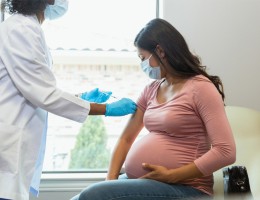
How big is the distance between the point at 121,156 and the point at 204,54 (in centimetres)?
87

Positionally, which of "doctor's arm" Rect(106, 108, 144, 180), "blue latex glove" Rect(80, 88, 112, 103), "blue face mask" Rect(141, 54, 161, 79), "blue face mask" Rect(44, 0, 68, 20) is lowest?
"doctor's arm" Rect(106, 108, 144, 180)

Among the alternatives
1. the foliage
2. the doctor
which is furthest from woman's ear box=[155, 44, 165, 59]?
the foliage

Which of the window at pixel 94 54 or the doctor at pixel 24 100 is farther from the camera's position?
the window at pixel 94 54

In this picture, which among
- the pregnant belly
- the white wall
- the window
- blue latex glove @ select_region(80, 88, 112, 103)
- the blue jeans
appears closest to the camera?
the blue jeans

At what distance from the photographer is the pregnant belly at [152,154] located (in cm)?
159

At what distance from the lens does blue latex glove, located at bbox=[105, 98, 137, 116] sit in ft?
5.72

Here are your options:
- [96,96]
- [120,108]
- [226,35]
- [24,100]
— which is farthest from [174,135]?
[226,35]

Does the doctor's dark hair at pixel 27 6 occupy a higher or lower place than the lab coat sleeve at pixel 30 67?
higher

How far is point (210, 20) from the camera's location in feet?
7.64

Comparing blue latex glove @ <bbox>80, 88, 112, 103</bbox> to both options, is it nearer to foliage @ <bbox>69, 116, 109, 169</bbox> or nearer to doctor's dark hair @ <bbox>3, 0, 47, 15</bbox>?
doctor's dark hair @ <bbox>3, 0, 47, 15</bbox>

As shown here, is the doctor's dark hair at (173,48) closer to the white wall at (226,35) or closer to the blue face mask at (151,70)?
the blue face mask at (151,70)

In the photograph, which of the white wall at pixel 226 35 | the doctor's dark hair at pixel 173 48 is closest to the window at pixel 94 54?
the white wall at pixel 226 35

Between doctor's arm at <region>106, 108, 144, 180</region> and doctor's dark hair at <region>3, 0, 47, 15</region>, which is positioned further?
doctor's arm at <region>106, 108, 144, 180</region>

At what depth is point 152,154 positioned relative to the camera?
1620 millimetres
